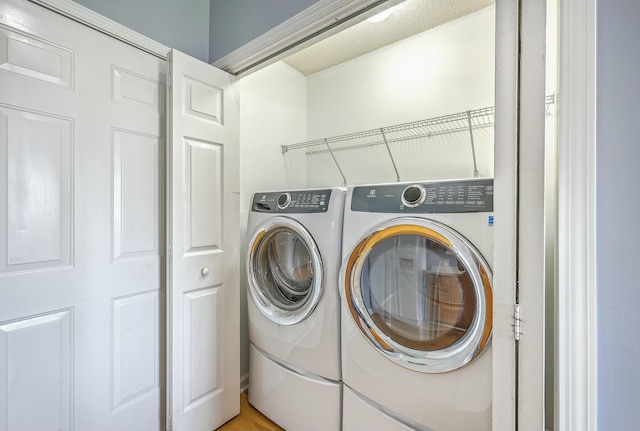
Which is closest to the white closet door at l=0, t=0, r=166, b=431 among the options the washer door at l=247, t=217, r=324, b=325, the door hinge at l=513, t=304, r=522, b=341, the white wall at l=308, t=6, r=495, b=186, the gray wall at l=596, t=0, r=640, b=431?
the washer door at l=247, t=217, r=324, b=325

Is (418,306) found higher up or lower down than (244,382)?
higher up

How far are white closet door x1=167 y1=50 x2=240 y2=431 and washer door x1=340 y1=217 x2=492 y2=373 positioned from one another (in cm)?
74

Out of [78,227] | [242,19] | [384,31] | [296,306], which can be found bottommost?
[296,306]

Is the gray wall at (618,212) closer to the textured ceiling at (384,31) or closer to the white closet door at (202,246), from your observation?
the textured ceiling at (384,31)

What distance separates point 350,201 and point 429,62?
4.23 feet

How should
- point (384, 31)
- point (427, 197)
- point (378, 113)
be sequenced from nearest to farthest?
point (427, 197), point (384, 31), point (378, 113)

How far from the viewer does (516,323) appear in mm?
637

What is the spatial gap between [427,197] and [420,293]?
0.39 meters

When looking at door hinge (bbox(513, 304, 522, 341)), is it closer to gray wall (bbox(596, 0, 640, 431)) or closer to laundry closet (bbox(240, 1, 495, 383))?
gray wall (bbox(596, 0, 640, 431))

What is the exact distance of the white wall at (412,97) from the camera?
67.1 inches

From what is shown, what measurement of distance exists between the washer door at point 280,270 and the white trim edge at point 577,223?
1023 mm

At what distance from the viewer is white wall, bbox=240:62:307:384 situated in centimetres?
193

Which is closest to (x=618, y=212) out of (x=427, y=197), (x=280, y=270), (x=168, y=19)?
(x=427, y=197)

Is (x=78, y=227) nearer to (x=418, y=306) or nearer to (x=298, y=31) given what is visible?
(x=298, y=31)
